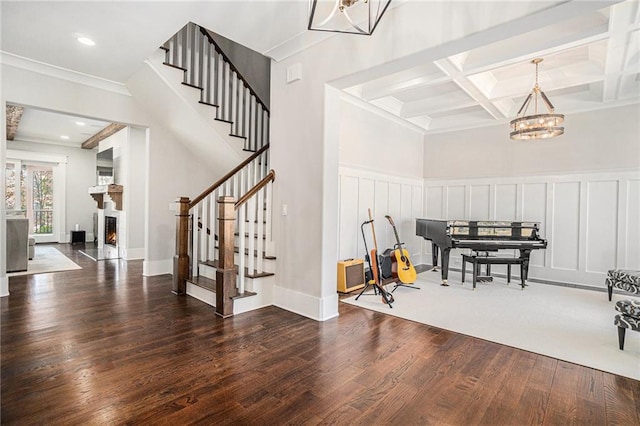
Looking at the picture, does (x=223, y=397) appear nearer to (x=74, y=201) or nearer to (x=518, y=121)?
(x=518, y=121)

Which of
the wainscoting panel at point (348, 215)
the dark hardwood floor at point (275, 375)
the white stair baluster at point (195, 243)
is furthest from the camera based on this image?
the wainscoting panel at point (348, 215)

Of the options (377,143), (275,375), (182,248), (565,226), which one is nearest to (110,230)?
(182,248)

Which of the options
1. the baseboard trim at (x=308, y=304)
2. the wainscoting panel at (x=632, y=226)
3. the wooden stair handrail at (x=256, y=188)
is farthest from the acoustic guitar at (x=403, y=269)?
the wainscoting panel at (x=632, y=226)

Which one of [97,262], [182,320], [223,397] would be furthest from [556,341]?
[97,262]

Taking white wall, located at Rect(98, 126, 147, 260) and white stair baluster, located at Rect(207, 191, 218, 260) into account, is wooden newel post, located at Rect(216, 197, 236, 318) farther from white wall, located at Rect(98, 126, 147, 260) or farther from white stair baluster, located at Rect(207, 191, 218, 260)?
white wall, located at Rect(98, 126, 147, 260)

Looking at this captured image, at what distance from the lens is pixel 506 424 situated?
1680 millimetres

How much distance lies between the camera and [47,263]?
5.77m

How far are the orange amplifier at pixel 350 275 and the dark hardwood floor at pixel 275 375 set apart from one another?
0.95 meters

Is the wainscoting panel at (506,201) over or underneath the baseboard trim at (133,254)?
over

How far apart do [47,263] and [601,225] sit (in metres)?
9.31

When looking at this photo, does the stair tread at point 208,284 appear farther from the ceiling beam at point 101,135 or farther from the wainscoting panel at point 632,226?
the wainscoting panel at point 632,226

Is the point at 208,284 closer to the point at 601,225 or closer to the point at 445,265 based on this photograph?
the point at 445,265

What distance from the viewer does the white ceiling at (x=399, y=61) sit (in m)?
2.85

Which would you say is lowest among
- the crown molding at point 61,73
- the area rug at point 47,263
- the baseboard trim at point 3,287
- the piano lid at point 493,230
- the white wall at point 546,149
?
the area rug at point 47,263
